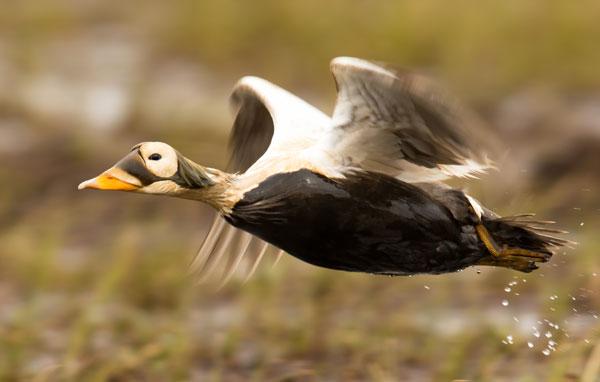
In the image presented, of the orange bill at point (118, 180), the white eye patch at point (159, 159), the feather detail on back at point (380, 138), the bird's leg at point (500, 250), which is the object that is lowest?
the bird's leg at point (500, 250)

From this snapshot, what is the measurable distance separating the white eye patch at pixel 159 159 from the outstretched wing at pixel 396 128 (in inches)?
20.7

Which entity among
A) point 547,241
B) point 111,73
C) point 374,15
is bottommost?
point 111,73

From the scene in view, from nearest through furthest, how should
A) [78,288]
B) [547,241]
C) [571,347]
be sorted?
1. [547,241]
2. [571,347]
3. [78,288]

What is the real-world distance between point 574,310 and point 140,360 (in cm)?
169

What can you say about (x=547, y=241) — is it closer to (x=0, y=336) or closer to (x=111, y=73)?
(x=0, y=336)

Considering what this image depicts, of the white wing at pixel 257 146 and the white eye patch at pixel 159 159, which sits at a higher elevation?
the white eye patch at pixel 159 159

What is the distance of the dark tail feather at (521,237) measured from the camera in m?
5.70

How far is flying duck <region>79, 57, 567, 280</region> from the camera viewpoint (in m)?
5.27

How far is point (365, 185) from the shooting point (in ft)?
17.8

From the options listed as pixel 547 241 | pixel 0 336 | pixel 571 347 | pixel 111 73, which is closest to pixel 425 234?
pixel 547 241

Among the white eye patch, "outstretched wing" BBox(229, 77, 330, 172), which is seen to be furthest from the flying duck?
"outstretched wing" BBox(229, 77, 330, 172)

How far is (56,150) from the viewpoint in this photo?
9.82 meters

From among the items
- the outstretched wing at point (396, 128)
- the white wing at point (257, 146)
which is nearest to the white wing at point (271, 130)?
the white wing at point (257, 146)

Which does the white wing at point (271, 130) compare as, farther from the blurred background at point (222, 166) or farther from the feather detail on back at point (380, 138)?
the blurred background at point (222, 166)
